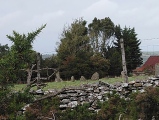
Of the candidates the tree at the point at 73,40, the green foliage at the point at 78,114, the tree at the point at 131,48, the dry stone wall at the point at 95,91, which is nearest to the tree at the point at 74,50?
the tree at the point at 73,40

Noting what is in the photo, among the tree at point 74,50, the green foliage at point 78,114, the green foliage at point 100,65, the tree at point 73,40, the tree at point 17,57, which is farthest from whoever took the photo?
the tree at point 73,40

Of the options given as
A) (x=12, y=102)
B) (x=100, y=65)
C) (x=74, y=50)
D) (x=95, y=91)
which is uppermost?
(x=74, y=50)

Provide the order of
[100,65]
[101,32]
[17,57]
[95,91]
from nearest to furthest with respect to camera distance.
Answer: [17,57], [95,91], [100,65], [101,32]

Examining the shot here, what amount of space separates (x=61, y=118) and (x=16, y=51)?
1.39 metres

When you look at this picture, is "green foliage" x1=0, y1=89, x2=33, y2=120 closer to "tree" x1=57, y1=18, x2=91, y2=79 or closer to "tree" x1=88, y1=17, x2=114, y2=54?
"tree" x1=57, y1=18, x2=91, y2=79

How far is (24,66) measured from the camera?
3.26 metres

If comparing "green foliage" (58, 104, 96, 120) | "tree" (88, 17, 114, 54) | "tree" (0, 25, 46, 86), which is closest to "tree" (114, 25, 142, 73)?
"tree" (88, 17, 114, 54)

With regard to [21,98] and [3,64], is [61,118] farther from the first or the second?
[3,64]

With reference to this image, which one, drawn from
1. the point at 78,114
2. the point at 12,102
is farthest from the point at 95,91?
the point at 12,102

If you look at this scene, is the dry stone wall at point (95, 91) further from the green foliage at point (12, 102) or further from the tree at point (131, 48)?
the tree at point (131, 48)

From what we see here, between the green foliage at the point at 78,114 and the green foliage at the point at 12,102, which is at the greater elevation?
the green foliage at the point at 12,102

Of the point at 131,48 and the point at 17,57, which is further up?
the point at 131,48

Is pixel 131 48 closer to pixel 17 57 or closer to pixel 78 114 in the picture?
pixel 78 114

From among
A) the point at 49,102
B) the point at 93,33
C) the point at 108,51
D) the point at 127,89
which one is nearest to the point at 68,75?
the point at 108,51
